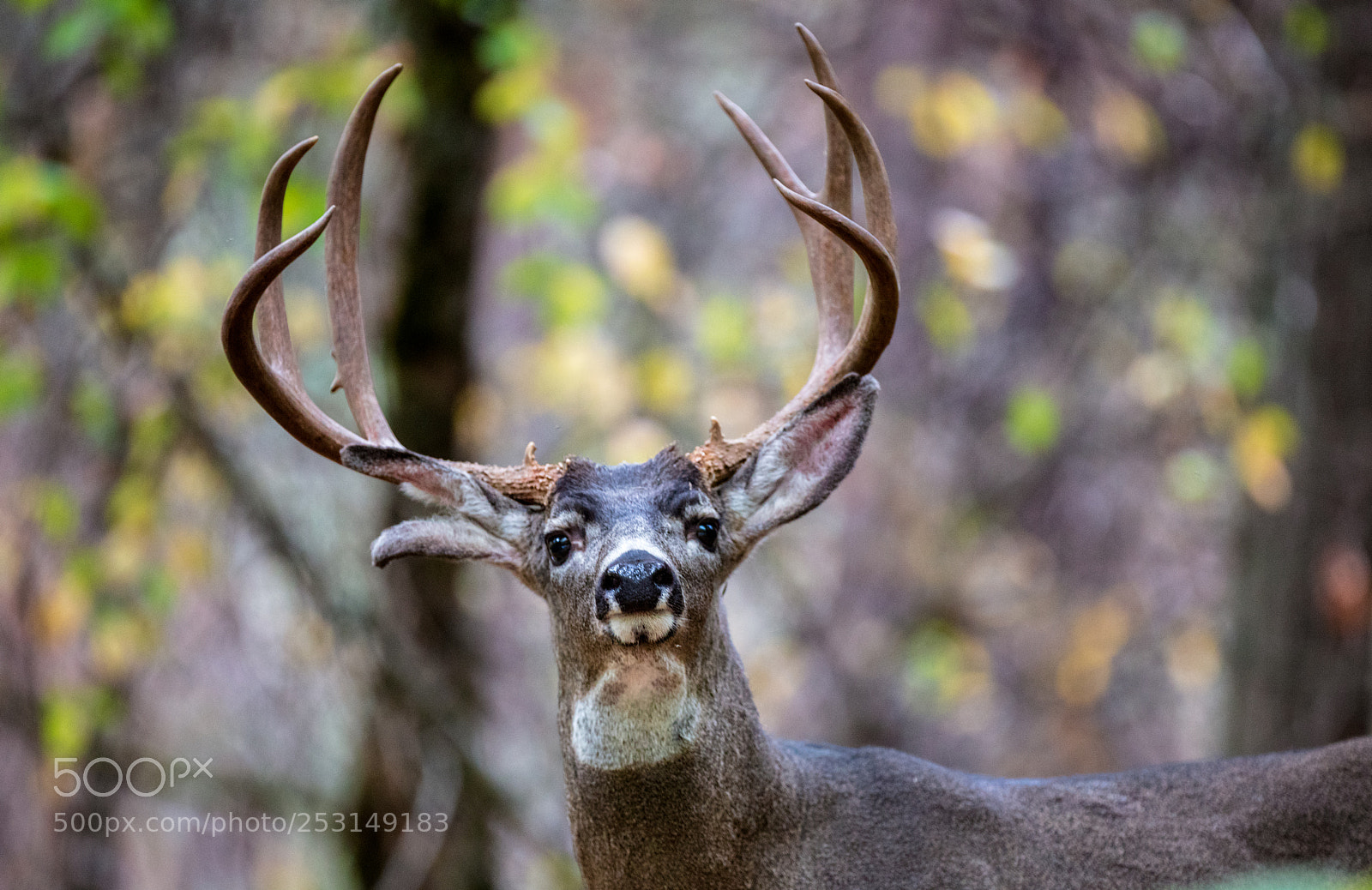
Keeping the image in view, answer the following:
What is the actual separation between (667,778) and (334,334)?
1.71m

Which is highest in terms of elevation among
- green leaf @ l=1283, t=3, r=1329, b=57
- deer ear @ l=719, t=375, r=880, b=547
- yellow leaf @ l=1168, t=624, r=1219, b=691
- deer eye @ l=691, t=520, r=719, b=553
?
green leaf @ l=1283, t=3, r=1329, b=57

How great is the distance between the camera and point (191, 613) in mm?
9031

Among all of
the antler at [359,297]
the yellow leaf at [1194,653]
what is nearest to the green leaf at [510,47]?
the antler at [359,297]

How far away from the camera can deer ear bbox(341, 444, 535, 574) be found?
3873 mm

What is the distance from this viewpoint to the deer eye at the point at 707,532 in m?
3.86

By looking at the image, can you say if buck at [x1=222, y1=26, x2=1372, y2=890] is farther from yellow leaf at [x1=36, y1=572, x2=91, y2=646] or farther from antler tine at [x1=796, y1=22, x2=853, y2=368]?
yellow leaf at [x1=36, y1=572, x2=91, y2=646]

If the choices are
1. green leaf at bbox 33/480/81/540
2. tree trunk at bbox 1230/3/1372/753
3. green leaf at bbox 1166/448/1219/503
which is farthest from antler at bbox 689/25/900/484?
green leaf at bbox 1166/448/1219/503

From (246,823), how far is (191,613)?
4.89ft

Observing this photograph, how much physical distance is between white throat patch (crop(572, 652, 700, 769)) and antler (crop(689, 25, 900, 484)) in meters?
0.66

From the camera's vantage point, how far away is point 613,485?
3.95m

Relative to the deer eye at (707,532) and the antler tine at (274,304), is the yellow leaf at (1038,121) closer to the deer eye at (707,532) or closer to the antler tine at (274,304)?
the deer eye at (707,532)

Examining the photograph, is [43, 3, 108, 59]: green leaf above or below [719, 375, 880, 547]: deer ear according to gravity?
above

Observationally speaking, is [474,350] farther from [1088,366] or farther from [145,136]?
[1088,366]

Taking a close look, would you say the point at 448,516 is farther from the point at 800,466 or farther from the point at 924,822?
the point at 924,822
